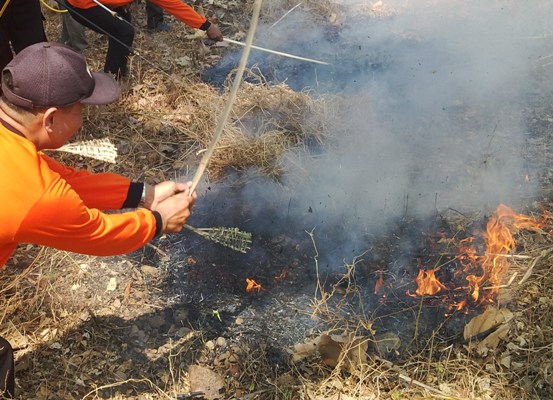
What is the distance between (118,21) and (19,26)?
140cm

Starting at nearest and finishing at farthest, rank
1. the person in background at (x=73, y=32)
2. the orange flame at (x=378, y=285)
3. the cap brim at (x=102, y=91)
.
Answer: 1. the cap brim at (x=102, y=91)
2. the orange flame at (x=378, y=285)
3. the person in background at (x=73, y=32)

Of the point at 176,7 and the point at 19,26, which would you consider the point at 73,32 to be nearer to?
the point at 19,26

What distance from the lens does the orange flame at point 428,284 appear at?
13.1 feet

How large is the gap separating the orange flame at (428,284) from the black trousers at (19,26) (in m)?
4.46

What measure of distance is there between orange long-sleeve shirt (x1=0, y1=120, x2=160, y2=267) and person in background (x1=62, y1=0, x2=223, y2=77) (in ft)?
11.9

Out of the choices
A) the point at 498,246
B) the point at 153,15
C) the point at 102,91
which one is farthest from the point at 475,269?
the point at 153,15

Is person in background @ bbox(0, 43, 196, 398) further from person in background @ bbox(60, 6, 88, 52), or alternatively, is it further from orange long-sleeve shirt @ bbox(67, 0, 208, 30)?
person in background @ bbox(60, 6, 88, 52)

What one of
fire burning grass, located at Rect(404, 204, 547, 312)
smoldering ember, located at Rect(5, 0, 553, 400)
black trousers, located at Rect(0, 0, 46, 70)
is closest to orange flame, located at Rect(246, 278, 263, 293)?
smoldering ember, located at Rect(5, 0, 553, 400)

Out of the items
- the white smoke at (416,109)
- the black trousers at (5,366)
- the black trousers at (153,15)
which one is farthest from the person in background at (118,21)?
the black trousers at (5,366)

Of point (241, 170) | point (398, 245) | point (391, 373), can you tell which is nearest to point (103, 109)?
point (241, 170)

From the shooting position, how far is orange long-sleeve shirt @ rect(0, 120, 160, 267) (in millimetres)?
2281

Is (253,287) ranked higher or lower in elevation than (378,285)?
lower

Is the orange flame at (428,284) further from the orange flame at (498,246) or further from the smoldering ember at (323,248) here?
the orange flame at (498,246)

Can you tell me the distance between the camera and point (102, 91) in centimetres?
278
